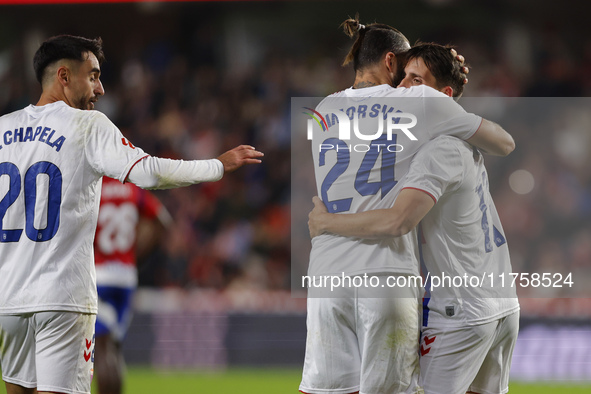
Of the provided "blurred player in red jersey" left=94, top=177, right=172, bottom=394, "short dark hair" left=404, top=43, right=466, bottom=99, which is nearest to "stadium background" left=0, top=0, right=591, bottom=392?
"blurred player in red jersey" left=94, top=177, right=172, bottom=394

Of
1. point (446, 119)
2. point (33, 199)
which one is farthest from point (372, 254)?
point (33, 199)

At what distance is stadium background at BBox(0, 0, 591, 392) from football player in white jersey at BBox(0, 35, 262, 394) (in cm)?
507

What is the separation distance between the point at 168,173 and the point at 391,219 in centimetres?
107

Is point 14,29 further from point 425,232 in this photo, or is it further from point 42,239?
point 425,232

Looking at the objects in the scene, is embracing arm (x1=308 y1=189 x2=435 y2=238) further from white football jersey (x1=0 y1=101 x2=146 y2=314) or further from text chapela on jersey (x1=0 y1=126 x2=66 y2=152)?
text chapela on jersey (x1=0 y1=126 x2=66 y2=152)

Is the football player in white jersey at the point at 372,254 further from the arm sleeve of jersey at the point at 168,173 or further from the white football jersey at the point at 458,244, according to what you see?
the arm sleeve of jersey at the point at 168,173

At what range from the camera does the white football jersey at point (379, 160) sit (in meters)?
3.31

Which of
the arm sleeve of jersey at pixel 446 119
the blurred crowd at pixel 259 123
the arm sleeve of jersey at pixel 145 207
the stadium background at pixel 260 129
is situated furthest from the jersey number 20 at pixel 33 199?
the blurred crowd at pixel 259 123

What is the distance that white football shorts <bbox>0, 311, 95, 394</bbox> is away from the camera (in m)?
3.40

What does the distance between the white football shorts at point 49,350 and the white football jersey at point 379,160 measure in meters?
1.12

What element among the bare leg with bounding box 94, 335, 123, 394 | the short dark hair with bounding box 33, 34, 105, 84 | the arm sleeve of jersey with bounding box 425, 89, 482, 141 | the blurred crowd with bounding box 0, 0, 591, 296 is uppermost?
the blurred crowd with bounding box 0, 0, 591, 296

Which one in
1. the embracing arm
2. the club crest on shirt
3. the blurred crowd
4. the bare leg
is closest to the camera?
the embracing arm

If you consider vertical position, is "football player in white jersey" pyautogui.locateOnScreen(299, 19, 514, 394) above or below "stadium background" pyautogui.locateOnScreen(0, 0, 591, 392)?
below

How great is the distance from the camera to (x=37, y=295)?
11.2 ft
